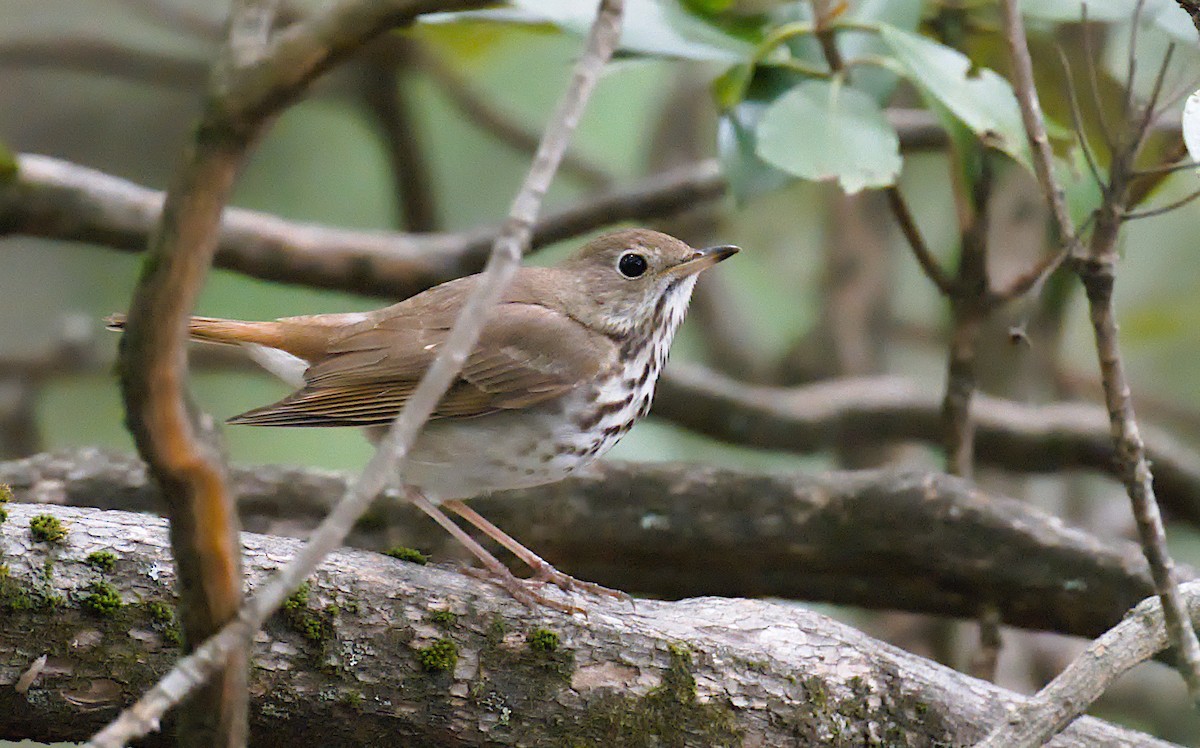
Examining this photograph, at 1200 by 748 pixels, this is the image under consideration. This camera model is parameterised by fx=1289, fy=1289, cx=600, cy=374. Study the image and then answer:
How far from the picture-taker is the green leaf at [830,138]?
10.00ft

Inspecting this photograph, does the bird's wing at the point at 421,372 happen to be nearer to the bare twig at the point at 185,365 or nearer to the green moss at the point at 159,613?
the green moss at the point at 159,613

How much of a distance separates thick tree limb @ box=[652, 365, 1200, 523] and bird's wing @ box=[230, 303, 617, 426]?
1789 millimetres

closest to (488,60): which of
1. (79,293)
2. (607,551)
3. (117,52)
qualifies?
(117,52)

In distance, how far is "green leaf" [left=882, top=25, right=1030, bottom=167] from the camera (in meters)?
3.05

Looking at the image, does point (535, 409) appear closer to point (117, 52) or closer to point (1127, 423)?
point (1127, 423)

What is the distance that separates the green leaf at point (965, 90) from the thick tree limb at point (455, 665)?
1.24 m

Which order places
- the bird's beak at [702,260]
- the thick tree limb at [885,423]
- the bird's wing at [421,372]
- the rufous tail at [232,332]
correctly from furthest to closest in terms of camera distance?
the thick tree limb at [885,423]
the bird's beak at [702,260]
the rufous tail at [232,332]
the bird's wing at [421,372]

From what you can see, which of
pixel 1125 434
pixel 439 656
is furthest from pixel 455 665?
pixel 1125 434

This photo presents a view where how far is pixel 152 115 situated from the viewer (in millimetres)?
6648

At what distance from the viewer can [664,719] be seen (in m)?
2.48

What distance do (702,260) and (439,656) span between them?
4.55 ft

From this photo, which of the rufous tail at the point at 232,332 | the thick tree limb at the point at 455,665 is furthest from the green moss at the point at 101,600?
the rufous tail at the point at 232,332

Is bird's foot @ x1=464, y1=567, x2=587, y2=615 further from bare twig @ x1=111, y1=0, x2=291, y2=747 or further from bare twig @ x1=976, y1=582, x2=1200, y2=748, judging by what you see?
bare twig @ x1=111, y1=0, x2=291, y2=747

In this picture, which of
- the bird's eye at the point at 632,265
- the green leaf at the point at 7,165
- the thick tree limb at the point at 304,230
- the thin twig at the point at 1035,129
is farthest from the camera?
the thick tree limb at the point at 304,230
